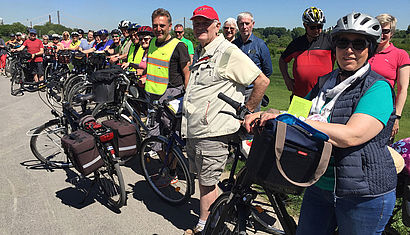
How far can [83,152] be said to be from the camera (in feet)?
11.4

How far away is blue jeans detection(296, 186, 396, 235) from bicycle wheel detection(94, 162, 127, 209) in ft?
7.39

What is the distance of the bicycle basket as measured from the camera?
10633mm

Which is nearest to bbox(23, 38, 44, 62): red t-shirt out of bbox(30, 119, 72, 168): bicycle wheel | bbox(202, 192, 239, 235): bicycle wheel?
bbox(30, 119, 72, 168): bicycle wheel

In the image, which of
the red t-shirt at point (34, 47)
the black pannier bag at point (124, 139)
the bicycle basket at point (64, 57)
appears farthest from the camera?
the red t-shirt at point (34, 47)

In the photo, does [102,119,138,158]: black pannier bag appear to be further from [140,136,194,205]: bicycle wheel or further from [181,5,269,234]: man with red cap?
[181,5,269,234]: man with red cap

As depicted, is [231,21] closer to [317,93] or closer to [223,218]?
[317,93]

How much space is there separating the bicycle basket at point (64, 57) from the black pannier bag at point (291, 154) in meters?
10.4

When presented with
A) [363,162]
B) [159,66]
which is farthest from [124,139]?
[363,162]

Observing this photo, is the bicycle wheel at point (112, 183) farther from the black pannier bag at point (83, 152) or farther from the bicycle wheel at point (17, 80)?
the bicycle wheel at point (17, 80)

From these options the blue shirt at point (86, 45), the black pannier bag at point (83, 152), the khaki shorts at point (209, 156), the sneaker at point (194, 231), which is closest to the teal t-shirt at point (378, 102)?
the khaki shorts at point (209, 156)

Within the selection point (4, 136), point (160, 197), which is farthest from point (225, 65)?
point (4, 136)

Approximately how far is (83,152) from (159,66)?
1508mm

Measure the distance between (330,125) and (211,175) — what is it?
5.28 feet

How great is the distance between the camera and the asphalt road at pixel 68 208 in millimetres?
3416
